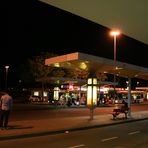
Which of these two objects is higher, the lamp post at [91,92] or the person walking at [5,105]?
the lamp post at [91,92]

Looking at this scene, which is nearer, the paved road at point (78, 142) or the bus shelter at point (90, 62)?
the paved road at point (78, 142)

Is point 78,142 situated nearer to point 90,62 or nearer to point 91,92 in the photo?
point 90,62

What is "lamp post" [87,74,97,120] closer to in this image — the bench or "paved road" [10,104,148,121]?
the bench

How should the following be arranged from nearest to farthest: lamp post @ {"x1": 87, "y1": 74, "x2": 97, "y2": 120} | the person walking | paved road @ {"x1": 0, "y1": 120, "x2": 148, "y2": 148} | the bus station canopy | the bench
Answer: paved road @ {"x1": 0, "y1": 120, "x2": 148, "y2": 148}
the person walking
the bus station canopy
lamp post @ {"x1": 87, "y1": 74, "x2": 97, "y2": 120}
the bench

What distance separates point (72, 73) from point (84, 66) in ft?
158

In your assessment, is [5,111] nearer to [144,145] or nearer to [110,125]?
[144,145]

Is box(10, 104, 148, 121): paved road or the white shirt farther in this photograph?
box(10, 104, 148, 121): paved road

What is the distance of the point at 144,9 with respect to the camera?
35.8 ft

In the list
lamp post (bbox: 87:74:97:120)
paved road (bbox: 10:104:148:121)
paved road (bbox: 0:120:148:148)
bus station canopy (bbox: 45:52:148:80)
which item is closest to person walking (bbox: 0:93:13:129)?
paved road (bbox: 0:120:148:148)

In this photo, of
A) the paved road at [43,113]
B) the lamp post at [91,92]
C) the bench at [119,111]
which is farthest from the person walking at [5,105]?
the bench at [119,111]

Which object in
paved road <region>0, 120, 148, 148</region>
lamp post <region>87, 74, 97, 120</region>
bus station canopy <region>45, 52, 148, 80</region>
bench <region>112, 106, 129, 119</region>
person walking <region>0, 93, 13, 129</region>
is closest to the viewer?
paved road <region>0, 120, 148, 148</region>

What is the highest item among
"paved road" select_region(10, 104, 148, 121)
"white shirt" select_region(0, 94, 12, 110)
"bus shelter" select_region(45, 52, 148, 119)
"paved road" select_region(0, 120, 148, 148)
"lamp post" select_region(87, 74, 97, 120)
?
"bus shelter" select_region(45, 52, 148, 119)

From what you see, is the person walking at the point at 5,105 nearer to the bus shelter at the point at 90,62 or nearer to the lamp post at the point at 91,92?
the bus shelter at the point at 90,62

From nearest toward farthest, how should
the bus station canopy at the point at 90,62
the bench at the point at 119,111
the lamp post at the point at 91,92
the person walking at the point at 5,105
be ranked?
the person walking at the point at 5,105, the bus station canopy at the point at 90,62, the lamp post at the point at 91,92, the bench at the point at 119,111
